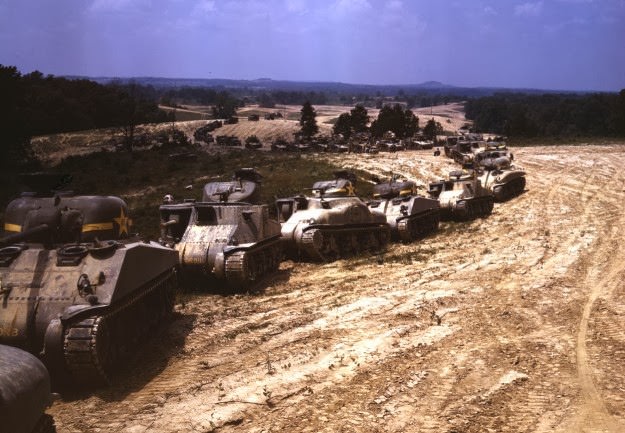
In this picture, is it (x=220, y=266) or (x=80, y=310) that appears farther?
(x=220, y=266)

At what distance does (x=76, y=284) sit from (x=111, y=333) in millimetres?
871

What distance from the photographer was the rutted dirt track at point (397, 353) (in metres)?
7.39

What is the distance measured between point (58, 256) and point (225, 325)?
11.1 feet

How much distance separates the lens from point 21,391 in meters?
5.02

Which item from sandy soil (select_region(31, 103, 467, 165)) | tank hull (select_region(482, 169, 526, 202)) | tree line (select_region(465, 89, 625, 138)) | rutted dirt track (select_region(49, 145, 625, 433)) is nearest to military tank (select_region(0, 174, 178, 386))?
rutted dirt track (select_region(49, 145, 625, 433))

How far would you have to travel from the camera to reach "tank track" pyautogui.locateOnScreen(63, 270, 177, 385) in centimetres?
798

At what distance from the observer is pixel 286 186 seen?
32.2m

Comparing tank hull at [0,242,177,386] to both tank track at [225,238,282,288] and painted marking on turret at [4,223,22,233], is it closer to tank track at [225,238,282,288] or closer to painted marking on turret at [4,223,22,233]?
painted marking on turret at [4,223,22,233]

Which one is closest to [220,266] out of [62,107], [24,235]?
[24,235]

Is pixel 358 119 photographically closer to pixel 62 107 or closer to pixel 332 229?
pixel 62 107

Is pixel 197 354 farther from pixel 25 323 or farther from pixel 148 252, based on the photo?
pixel 25 323

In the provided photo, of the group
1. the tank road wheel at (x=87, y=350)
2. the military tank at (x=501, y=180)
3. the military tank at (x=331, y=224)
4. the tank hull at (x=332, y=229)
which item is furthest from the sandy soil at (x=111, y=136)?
the tank road wheel at (x=87, y=350)

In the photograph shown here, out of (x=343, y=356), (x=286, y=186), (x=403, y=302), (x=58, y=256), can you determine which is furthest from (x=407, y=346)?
(x=286, y=186)

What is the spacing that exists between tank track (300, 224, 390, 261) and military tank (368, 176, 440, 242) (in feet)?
1.94
